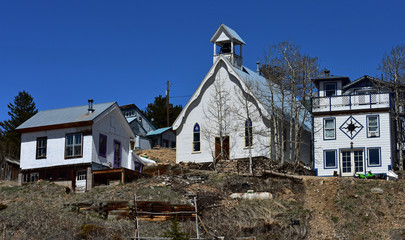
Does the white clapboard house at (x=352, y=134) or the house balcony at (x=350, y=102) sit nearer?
the white clapboard house at (x=352, y=134)

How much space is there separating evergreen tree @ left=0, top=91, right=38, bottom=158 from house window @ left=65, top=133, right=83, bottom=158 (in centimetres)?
1707

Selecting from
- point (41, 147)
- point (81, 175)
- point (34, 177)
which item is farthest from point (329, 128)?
point (34, 177)

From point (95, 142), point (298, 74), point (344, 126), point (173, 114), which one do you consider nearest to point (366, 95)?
point (344, 126)

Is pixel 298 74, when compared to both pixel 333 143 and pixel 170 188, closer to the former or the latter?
pixel 333 143

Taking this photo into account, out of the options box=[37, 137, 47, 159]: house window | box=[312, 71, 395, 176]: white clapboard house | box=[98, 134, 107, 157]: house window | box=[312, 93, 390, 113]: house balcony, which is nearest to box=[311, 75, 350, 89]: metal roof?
box=[312, 71, 395, 176]: white clapboard house

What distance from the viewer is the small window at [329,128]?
51000 mm

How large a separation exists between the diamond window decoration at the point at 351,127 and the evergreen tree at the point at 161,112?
36881 mm

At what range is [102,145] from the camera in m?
48.9

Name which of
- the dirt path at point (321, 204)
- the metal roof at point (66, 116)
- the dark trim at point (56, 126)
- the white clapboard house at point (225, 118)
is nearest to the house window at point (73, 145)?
the dark trim at point (56, 126)

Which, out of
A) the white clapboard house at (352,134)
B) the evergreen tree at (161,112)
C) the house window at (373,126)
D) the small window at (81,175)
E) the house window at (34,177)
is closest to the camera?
the small window at (81,175)

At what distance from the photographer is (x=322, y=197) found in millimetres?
41469

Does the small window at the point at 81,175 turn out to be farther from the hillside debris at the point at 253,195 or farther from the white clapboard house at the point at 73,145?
the hillside debris at the point at 253,195

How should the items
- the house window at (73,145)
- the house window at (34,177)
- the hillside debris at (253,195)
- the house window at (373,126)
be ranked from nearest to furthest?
the hillside debris at (253,195) → the house window at (73,145) → the house window at (34,177) → the house window at (373,126)

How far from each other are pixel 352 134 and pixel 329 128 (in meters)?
1.78
